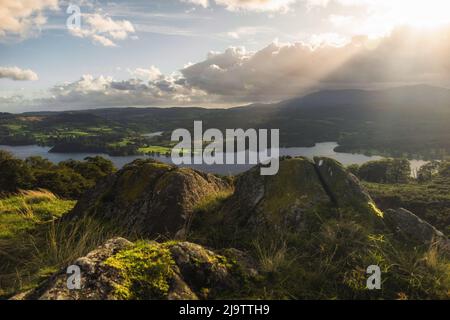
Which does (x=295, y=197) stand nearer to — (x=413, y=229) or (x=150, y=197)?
(x=413, y=229)

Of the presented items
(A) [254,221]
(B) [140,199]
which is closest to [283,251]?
(A) [254,221]

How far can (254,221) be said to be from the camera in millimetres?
8758

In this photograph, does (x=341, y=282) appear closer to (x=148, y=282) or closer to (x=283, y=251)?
(x=283, y=251)

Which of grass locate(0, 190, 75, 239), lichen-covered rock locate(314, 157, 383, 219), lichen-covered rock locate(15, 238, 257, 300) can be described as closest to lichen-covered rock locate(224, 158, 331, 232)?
lichen-covered rock locate(314, 157, 383, 219)

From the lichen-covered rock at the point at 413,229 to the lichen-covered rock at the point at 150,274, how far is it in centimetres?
401

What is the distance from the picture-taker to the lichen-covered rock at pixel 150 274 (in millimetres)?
4762

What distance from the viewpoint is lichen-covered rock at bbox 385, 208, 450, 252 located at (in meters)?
7.71

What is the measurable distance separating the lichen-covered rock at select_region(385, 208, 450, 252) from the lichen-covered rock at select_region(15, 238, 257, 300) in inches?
158

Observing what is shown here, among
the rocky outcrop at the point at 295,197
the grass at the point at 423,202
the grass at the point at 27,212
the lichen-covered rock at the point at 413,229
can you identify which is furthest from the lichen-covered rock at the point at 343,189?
the grass at the point at 423,202

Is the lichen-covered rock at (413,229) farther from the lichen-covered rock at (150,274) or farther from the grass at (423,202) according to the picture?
the grass at (423,202)

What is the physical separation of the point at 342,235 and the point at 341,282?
1436 millimetres

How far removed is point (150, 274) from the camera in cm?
529

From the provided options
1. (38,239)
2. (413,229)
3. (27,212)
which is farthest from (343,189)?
(27,212)
